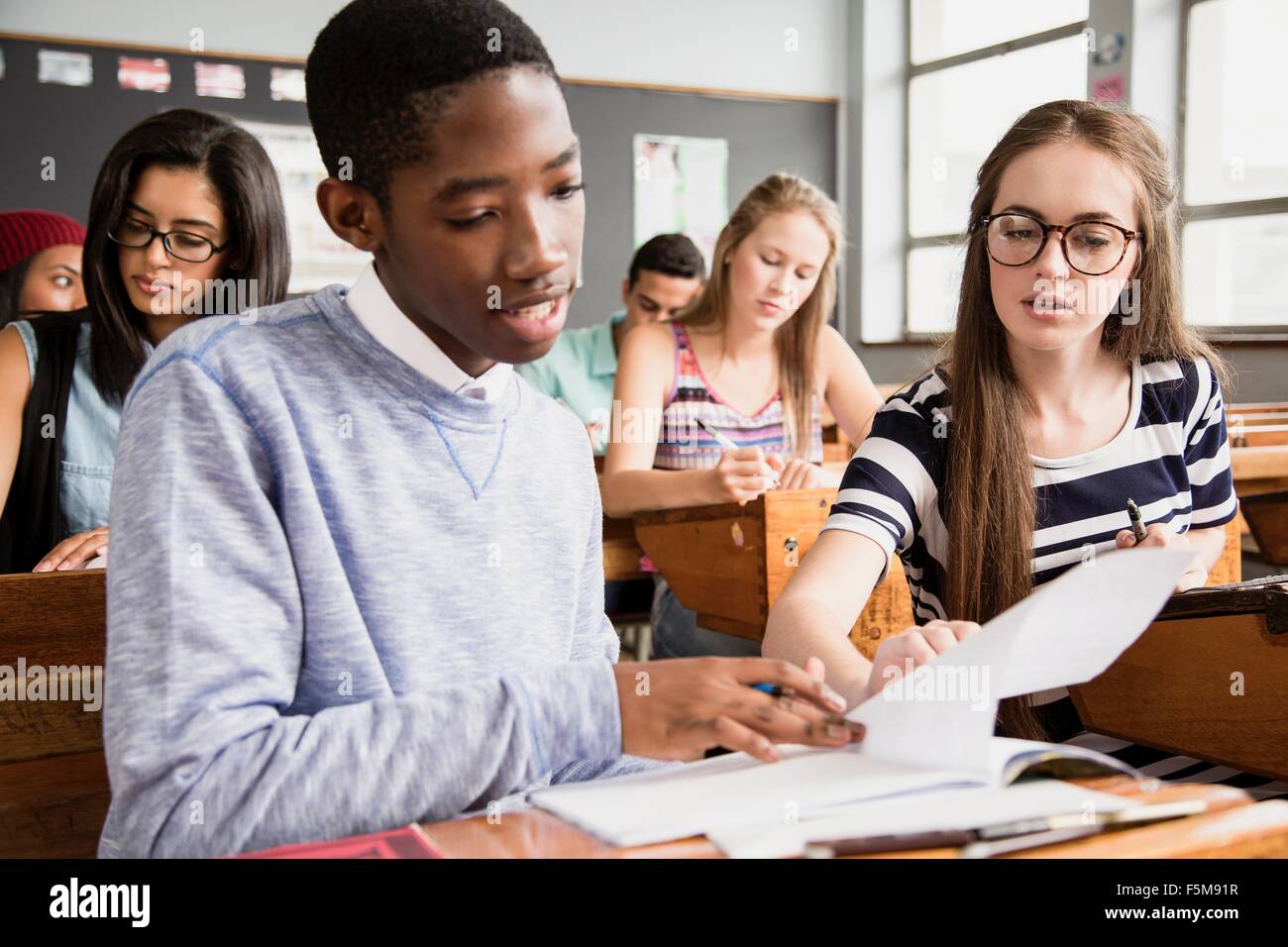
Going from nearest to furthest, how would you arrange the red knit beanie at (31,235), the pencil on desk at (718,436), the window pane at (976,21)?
1. the pencil on desk at (718,436)
2. the red knit beanie at (31,235)
3. the window pane at (976,21)

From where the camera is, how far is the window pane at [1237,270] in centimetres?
497

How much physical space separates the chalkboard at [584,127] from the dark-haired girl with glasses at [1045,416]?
3.84 m

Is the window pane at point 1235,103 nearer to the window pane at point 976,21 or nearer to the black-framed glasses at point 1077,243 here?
the window pane at point 976,21

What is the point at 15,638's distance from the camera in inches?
52.5

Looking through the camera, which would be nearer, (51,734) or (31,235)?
(51,734)

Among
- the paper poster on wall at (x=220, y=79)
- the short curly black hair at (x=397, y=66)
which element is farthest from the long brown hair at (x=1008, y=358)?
the paper poster on wall at (x=220, y=79)

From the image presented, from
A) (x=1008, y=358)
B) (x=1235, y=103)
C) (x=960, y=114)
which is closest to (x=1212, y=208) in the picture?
(x=1235, y=103)

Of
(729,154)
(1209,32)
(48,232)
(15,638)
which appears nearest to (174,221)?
(15,638)

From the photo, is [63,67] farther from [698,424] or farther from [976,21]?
[976,21]

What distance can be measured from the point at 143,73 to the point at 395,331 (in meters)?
5.32

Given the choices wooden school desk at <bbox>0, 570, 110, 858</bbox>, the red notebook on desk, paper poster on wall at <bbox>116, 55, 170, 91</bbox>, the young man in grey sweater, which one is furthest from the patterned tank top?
paper poster on wall at <bbox>116, 55, 170, 91</bbox>

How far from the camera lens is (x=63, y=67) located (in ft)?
17.4

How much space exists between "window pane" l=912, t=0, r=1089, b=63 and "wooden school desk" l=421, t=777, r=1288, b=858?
5.82 m

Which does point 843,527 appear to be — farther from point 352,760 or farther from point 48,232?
point 48,232
